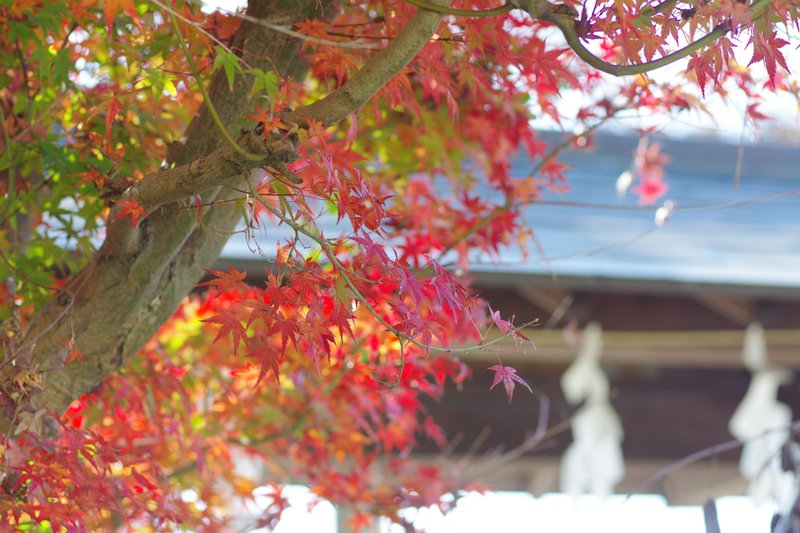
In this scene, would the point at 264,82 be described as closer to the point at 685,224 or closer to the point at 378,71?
the point at 378,71

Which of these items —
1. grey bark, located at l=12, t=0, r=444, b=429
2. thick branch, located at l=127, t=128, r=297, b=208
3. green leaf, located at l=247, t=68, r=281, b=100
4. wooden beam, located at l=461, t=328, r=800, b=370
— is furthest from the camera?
wooden beam, located at l=461, t=328, r=800, b=370

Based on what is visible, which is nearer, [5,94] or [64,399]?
[64,399]

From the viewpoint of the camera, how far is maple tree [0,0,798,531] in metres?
1.17

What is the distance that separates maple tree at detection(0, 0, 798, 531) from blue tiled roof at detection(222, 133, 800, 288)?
0.33 metres

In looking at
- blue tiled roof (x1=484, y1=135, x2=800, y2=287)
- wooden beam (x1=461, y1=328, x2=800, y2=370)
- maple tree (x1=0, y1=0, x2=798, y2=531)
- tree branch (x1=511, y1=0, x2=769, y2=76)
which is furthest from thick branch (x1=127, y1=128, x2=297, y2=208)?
wooden beam (x1=461, y1=328, x2=800, y2=370)

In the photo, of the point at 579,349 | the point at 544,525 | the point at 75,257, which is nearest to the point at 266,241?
the point at 579,349

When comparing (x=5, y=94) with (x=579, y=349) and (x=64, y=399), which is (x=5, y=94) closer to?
(x=64, y=399)

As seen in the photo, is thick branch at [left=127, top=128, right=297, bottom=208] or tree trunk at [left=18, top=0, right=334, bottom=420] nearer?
thick branch at [left=127, top=128, right=297, bottom=208]

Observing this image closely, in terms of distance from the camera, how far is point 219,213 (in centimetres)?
149

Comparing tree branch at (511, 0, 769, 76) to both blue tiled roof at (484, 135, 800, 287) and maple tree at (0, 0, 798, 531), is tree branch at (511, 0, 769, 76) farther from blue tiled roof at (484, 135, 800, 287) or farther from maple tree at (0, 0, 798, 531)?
blue tiled roof at (484, 135, 800, 287)

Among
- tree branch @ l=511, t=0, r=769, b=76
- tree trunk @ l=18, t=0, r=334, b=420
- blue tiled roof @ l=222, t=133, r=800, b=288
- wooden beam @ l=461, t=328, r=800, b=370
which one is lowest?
tree trunk @ l=18, t=0, r=334, b=420

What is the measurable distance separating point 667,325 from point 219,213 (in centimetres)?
238

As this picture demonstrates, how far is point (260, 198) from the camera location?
112 centimetres

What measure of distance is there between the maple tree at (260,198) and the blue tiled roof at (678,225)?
13.0 inches
